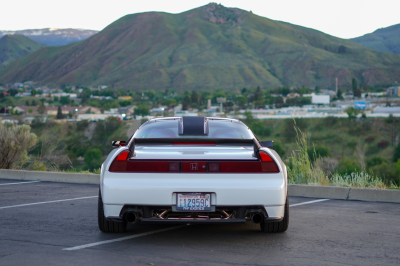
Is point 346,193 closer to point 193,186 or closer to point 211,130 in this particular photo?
point 211,130

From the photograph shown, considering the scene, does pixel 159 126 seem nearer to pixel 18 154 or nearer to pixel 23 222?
pixel 23 222

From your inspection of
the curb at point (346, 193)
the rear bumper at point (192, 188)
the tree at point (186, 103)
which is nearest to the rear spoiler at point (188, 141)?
the rear bumper at point (192, 188)

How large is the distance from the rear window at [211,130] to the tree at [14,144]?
976cm

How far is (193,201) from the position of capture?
5551 mm

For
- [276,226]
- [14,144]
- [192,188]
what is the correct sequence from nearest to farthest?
[192,188]
[276,226]
[14,144]

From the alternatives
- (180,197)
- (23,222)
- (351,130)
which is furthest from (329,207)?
(351,130)

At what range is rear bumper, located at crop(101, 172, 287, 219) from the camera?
Answer: 5.50m

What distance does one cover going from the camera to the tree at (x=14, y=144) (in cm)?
1564

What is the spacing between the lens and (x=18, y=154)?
52.6 feet

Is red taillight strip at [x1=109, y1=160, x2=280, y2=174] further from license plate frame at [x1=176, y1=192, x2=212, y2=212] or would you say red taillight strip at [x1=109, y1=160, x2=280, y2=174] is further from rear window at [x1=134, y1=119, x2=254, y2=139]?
rear window at [x1=134, y1=119, x2=254, y2=139]

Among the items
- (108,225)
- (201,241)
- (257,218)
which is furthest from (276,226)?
(108,225)

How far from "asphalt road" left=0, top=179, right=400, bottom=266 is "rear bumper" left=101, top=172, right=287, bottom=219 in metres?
0.51

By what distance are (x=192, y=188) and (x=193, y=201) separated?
0.52 ft

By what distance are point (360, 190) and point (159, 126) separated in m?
Answer: 4.66
